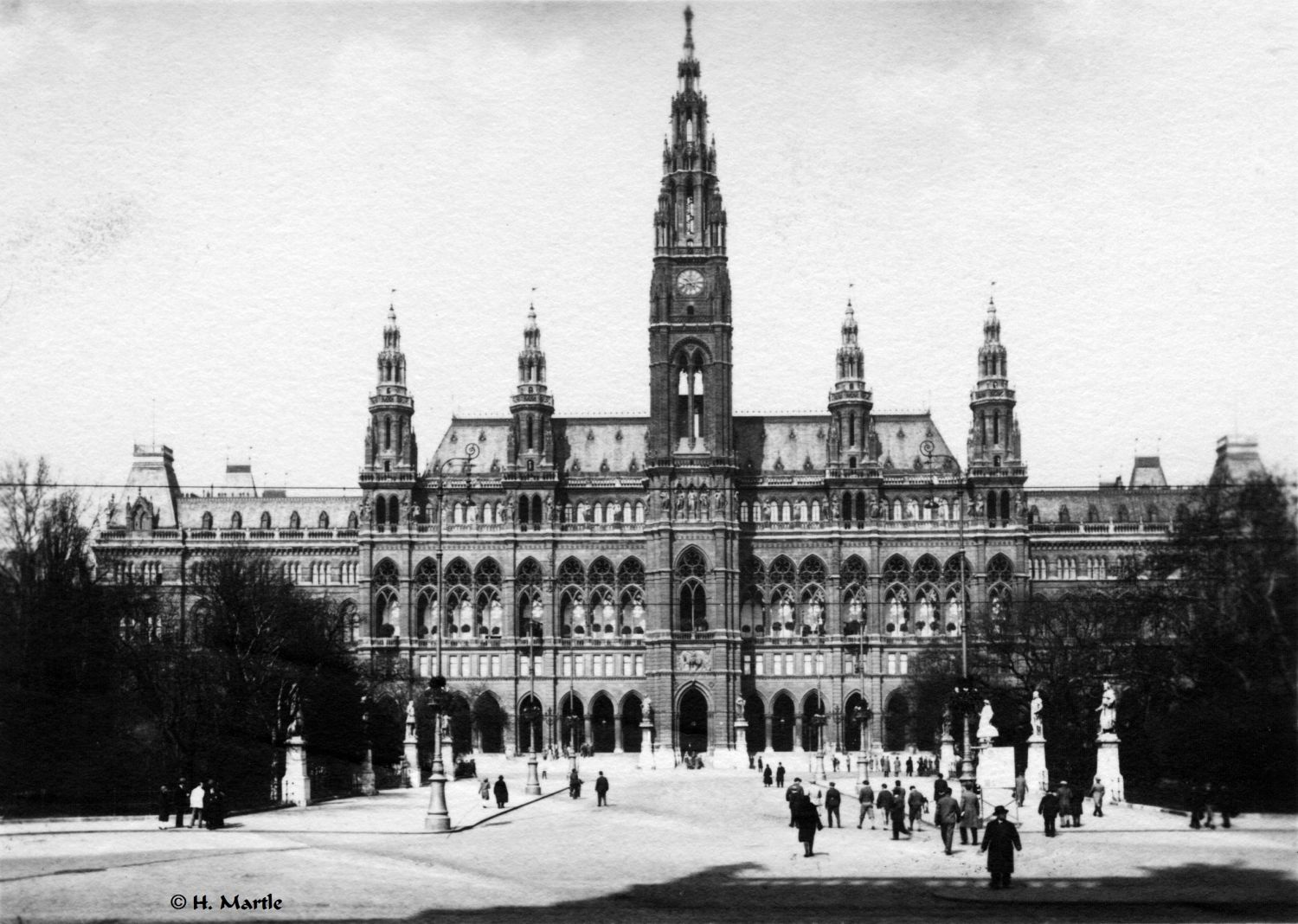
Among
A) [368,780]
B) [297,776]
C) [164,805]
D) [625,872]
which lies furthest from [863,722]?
[625,872]

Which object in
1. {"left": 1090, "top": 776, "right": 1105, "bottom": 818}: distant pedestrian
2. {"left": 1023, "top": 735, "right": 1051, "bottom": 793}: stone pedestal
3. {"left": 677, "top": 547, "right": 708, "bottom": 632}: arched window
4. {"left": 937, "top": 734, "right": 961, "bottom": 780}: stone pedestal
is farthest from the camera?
{"left": 677, "top": 547, "right": 708, "bottom": 632}: arched window

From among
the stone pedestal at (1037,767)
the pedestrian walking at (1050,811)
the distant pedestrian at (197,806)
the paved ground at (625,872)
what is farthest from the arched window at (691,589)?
the pedestrian walking at (1050,811)

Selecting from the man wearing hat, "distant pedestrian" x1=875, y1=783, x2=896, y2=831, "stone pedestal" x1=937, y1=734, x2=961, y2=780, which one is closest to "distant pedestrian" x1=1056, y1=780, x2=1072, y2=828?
"distant pedestrian" x1=875, y1=783, x2=896, y2=831

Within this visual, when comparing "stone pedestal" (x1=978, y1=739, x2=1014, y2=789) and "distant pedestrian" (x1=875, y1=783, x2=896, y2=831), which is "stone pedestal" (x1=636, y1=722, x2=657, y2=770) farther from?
"distant pedestrian" (x1=875, y1=783, x2=896, y2=831)

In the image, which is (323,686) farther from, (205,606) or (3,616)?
(3,616)

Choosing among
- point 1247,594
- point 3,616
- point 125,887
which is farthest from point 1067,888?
point 3,616

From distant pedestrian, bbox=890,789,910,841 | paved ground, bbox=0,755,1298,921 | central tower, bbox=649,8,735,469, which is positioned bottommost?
paved ground, bbox=0,755,1298,921

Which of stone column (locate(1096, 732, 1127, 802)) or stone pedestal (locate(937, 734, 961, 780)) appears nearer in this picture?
stone column (locate(1096, 732, 1127, 802))
